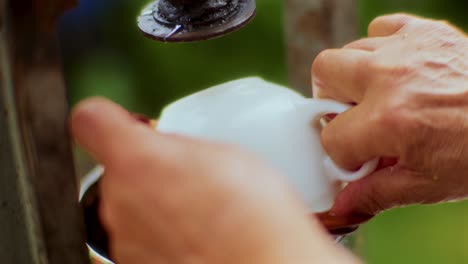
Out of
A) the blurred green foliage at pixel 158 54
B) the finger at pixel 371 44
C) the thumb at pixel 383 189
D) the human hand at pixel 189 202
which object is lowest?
the blurred green foliage at pixel 158 54

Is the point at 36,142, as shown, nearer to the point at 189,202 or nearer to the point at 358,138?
the point at 189,202

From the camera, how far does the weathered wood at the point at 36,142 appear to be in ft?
1.12

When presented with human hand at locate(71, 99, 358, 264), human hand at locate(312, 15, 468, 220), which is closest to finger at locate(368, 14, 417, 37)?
human hand at locate(312, 15, 468, 220)

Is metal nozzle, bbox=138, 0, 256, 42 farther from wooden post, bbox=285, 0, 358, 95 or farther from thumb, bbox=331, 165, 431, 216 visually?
wooden post, bbox=285, 0, 358, 95

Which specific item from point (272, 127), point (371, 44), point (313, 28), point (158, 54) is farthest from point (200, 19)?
point (158, 54)

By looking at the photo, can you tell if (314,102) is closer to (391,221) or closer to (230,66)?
(391,221)

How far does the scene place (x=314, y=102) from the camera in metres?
0.56

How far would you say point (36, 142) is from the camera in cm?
37

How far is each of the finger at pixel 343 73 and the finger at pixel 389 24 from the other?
3.1 inches

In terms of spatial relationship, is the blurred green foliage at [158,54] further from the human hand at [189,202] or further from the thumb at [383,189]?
the human hand at [189,202]

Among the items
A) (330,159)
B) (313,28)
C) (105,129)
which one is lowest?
(313,28)

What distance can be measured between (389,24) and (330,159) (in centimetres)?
19

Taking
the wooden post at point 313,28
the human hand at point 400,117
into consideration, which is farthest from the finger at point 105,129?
the wooden post at point 313,28

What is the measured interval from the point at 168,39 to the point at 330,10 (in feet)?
2.27
